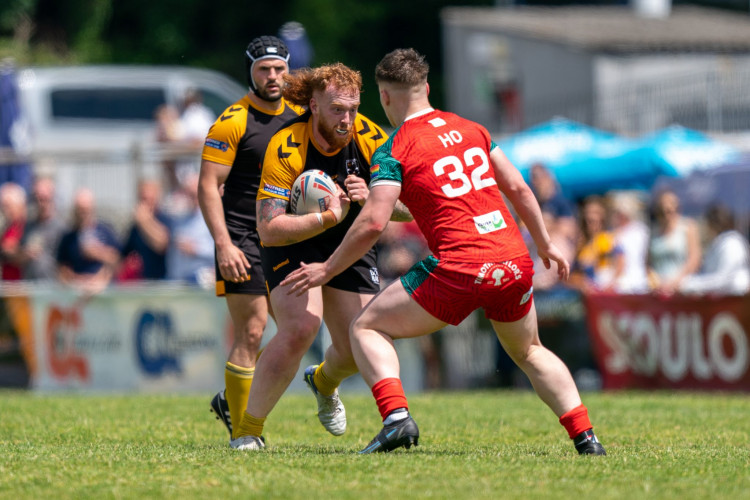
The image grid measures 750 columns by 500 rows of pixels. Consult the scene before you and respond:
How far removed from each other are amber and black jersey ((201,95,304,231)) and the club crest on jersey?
1.92m

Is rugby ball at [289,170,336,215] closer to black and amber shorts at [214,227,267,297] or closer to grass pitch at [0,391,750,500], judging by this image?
black and amber shorts at [214,227,267,297]

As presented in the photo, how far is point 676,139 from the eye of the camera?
17938 millimetres

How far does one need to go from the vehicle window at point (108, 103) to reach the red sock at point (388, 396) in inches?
606

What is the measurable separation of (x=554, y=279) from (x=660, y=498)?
8624 mm

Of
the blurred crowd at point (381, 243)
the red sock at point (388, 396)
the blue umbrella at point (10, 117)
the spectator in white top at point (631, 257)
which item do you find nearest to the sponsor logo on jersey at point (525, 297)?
the red sock at point (388, 396)

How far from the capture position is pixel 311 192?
266 inches

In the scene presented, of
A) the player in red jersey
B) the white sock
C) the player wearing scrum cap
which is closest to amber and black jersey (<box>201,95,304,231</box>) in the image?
the player wearing scrum cap

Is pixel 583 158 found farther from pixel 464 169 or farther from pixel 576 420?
pixel 464 169

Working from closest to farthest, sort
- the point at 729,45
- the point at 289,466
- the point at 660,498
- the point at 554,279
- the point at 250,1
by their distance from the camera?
the point at 660,498 → the point at 289,466 → the point at 554,279 → the point at 729,45 → the point at 250,1

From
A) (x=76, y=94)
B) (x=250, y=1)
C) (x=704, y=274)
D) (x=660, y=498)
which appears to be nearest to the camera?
(x=660, y=498)

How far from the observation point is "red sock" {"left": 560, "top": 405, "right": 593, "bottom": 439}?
668 centimetres

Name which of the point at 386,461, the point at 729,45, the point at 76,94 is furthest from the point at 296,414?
the point at 729,45

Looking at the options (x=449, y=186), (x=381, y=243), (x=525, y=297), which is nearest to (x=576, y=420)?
(x=525, y=297)

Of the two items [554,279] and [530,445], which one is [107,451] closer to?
[530,445]
